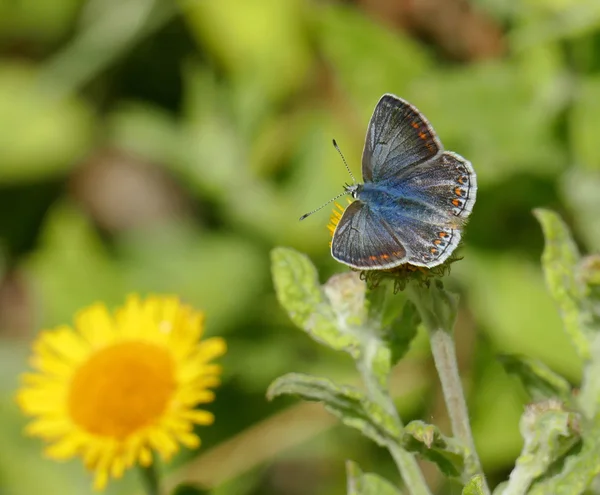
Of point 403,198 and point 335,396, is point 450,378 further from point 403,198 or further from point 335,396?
point 403,198

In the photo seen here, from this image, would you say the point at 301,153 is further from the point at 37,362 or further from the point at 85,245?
the point at 37,362

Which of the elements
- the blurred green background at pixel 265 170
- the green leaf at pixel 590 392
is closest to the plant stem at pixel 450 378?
the green leaf at pixel 590 392

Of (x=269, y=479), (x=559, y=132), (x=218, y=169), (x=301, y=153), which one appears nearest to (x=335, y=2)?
(x=301, y=153)

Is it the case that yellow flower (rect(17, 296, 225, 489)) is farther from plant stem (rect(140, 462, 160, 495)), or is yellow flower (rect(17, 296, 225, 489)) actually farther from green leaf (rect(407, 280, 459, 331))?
green leaf (rect(407, 280, 459, 331))

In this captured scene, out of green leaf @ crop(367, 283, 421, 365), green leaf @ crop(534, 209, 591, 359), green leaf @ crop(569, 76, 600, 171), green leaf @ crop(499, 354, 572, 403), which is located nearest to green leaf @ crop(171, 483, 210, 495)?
green leaf @ crop(367, 283, 421, 365)

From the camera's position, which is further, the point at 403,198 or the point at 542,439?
the point at 403,198

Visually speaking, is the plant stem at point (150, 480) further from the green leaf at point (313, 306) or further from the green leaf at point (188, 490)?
the green leaf at point (313, 306)

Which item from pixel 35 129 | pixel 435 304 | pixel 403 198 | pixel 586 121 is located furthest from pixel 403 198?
pixel 35 129
